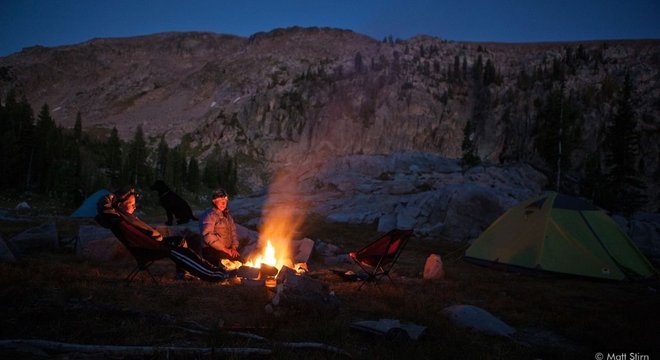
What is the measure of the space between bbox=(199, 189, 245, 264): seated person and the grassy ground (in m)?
1.03

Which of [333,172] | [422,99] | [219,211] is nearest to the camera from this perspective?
[219,211]

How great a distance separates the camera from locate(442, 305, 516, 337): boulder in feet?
18.8

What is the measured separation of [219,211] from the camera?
355 inches

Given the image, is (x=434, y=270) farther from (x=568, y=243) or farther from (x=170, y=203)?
(x=170, y=203)

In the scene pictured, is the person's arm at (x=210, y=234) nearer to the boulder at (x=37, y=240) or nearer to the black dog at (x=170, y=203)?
the black dog at (x=170, y=203)

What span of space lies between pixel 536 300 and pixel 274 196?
27.1 metres

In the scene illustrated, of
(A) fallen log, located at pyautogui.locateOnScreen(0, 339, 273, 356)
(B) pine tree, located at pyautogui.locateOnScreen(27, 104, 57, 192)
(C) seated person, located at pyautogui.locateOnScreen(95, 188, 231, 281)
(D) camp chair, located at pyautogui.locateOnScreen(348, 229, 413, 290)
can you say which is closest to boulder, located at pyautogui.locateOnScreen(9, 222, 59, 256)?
(C) seated person, located at pyautogui.locateOnScreen(95, 188, 231, 281)

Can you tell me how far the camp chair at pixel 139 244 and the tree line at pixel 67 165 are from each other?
32.3 m

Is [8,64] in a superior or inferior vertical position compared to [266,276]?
superior

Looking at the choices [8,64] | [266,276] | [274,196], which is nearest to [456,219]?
[266,276]

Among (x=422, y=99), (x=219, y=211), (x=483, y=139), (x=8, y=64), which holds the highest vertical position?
(x=8, y=64)

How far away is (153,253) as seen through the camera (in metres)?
7.39

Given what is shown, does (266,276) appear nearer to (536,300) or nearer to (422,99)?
(536,300)

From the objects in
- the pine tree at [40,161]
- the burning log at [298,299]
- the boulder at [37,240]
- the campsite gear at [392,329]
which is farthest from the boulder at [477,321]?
the pine tree at [40,161]
